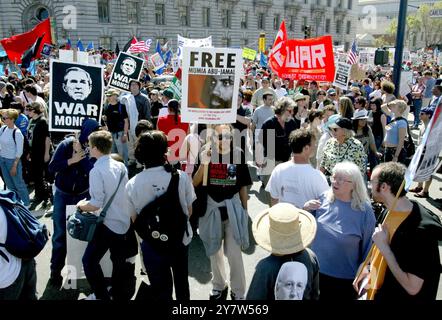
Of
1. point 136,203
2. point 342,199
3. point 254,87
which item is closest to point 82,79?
point 136,203

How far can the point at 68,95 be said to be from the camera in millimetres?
4438

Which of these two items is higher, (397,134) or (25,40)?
(25,40)

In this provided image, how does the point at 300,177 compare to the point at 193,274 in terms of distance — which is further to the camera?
the point at 193,274

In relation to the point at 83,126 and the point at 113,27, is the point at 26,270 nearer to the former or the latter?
the point at 83,126

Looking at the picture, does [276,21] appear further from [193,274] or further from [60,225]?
[60,225]

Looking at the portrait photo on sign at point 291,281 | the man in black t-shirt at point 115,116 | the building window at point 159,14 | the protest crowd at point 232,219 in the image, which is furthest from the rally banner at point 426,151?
the building window at point 159,14

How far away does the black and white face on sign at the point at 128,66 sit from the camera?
7.19 metres

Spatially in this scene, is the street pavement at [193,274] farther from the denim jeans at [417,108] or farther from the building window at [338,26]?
the building window at [338,26]

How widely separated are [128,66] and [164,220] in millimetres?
4819

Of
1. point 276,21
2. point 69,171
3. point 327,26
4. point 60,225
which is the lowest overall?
point 60,225

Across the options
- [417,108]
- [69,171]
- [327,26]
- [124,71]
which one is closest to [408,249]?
[69,171]

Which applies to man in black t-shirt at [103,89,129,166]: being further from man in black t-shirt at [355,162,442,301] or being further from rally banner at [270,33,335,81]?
man in black t-shirt at [355,162,442,301]

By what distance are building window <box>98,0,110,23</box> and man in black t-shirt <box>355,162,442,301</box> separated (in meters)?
43.3
